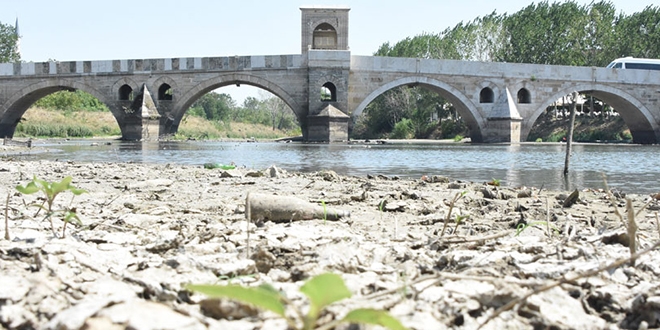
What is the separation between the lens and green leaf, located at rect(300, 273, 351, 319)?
41.2 inches

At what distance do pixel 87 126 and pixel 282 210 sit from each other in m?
35.6

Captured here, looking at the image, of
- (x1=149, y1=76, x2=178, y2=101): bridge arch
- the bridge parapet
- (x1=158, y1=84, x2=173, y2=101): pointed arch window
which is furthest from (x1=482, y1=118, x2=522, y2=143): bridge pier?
(x1=158, y1=84, x2=173, y2=101): pointed arch window

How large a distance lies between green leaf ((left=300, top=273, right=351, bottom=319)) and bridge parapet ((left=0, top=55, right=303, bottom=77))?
26880 millimetres

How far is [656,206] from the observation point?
15.6 ft

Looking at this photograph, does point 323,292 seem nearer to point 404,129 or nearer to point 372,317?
point 372,317

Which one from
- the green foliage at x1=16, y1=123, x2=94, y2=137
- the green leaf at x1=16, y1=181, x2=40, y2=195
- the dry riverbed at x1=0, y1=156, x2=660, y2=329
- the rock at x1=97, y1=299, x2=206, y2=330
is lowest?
the dry riverbed at x1=0, y1=156, x2=660, y2=329

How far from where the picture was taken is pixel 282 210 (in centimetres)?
330

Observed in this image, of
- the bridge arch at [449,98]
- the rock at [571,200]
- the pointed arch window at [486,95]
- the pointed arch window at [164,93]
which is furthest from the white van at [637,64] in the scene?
the rock at [571,200]

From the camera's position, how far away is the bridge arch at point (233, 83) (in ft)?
91.4

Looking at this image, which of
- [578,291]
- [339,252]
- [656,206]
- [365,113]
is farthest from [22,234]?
[365,113]

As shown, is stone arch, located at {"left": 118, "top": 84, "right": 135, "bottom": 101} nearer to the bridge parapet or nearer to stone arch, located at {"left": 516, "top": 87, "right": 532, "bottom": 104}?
the bridge parapet

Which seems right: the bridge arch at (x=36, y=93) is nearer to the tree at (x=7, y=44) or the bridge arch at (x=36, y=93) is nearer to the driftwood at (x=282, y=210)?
the tree at (x=7, y=44)

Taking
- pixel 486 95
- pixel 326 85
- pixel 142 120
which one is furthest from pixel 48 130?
pixel 486 95

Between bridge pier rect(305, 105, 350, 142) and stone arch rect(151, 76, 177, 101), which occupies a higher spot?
stone arch rect(151, 76, 177, 101)
